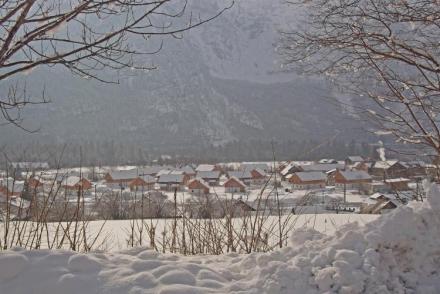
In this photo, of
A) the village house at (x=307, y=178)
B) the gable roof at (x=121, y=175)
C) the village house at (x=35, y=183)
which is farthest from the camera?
the gable roof at (x=121, y=175)

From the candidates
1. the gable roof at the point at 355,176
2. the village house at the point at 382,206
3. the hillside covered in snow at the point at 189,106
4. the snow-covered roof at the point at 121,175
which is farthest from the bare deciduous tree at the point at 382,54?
the hillside covered in snow at the point at 189,106

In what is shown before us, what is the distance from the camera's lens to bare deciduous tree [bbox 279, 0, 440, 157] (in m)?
3.65

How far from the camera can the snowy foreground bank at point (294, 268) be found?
1964mm

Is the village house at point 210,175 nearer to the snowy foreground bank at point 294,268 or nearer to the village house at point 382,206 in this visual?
the village house at point 382,206

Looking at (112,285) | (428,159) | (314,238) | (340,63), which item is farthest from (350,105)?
(112,285)

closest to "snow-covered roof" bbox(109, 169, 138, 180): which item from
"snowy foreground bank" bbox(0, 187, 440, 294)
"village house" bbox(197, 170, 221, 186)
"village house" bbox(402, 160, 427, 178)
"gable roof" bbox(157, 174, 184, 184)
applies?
"gable roof" bbox(157, 174, 184, 184)

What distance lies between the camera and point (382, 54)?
362 centimetres

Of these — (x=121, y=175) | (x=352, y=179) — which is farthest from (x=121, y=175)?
(x=352, y=179)

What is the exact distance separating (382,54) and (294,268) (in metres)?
2.26

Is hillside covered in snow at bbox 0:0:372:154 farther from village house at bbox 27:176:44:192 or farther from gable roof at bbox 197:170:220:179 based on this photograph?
village house at bbox 27:176:44:192

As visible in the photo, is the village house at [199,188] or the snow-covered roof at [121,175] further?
the snow-covered roof at [121,175]

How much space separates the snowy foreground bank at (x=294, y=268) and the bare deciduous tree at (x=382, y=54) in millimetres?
1504

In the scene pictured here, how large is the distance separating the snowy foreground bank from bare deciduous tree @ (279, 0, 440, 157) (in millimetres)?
1504

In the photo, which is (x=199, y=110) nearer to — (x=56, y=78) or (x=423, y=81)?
(x=56, y=78)
